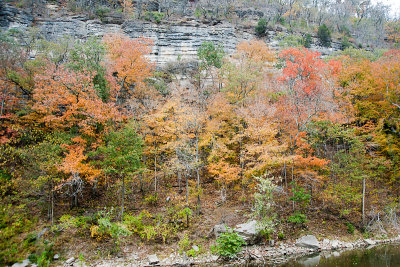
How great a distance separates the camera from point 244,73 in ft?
71.9

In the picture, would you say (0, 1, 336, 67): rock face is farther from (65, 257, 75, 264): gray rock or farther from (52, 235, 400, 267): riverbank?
(65, 257, 75, 264): gray rock

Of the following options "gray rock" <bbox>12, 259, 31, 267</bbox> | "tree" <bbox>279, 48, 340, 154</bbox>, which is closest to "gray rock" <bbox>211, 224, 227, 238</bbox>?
"tree" <bbox>279, 48, 340, 154</bbox>

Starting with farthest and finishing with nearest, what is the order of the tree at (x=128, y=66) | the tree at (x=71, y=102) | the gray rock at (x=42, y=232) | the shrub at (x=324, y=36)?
the shrub at (x=324, y=36) < the tree at (x=128, y=66) < the tree at (x=71, y=102) < the gray rock at (x=42, y=232)

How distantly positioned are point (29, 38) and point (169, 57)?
64.6ft

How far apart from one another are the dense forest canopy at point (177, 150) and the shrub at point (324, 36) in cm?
2000

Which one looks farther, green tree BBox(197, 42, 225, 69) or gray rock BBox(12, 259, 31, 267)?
green tree BBox(197, 42, 225, 69)

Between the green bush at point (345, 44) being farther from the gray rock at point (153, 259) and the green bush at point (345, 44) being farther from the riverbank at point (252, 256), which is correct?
the gray rock at point (153, 259)

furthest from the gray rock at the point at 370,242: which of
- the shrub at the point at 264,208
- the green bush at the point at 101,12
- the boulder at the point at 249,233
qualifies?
the green bush at the point at 101,12

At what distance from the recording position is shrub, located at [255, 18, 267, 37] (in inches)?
1623

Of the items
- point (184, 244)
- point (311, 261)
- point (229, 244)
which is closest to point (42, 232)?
point (184, 244)

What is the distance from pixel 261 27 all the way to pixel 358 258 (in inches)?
1539

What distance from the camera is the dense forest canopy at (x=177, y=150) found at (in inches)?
604

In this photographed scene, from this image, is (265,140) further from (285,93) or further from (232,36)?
(232,36)

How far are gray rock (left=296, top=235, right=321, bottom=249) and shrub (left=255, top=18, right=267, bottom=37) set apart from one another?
1475 inches
